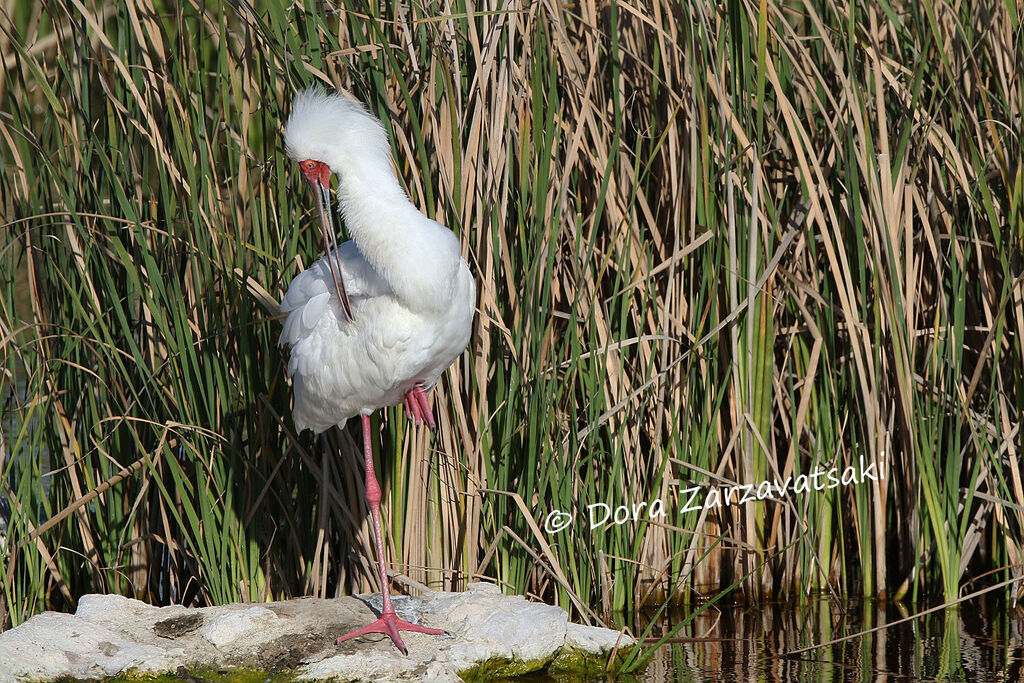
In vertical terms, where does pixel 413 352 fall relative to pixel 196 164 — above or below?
below

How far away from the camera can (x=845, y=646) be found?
11.7 ft

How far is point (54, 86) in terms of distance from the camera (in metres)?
3.61

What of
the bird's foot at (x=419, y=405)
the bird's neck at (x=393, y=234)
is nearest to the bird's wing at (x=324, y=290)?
the bird's neck at (x=393, y=234)

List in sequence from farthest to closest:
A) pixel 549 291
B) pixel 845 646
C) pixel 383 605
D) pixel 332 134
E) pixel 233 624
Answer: pixel 845 646 < pixel 549 291 < pixel 383 605 < pixel 233 624 < pixel 332 134

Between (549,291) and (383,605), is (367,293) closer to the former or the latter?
(549,291)

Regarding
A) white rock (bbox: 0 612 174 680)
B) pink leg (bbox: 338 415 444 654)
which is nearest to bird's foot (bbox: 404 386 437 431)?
pink leg (bbox: 338 415 444 654)

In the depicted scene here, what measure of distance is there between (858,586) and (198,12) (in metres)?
2.78

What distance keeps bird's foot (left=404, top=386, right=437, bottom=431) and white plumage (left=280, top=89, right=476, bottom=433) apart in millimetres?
24

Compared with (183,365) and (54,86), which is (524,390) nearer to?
(183,365)

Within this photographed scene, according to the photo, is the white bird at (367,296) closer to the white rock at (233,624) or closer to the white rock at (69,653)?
the white rock at (233,624)

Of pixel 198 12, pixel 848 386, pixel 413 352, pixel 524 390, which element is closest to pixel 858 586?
pixel 848 386

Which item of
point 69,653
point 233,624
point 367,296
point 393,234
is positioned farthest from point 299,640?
point 393,234

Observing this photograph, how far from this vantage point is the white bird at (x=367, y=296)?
119 inches

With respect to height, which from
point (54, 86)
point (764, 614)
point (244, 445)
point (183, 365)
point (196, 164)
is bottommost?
point (764, 614)
